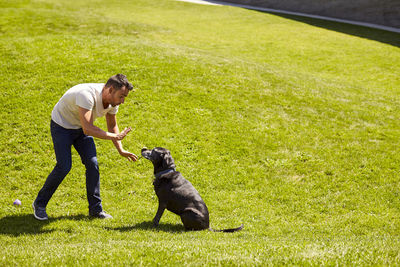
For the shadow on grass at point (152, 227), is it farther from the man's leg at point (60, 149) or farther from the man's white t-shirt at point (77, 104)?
the man's white t-shirt at point (77, 104)

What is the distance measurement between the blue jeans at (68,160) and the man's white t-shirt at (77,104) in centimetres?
15

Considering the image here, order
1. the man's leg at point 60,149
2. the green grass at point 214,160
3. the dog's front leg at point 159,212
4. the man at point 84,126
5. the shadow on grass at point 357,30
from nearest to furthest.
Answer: the green grass at point 214,160 < the man at point 84,126 < the man's leg at point 60,149 < the dog's front leg at point 159,212 < the shadow on grass at point 357,30

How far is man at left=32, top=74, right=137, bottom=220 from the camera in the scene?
5863 millimetres

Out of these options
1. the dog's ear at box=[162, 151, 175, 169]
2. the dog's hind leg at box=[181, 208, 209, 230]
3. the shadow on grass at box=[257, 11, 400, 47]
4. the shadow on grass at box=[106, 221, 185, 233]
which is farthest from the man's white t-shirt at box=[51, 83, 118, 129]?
the shadow on grass at box=[257, 11, 400, 47]

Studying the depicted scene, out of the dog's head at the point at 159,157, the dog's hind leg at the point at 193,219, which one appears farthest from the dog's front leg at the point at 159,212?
the dog's head at the point at 159,157

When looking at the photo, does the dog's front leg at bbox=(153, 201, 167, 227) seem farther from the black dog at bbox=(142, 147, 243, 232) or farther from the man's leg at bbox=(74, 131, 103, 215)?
the man's leg at bbox=(74, 131, 103, 215)

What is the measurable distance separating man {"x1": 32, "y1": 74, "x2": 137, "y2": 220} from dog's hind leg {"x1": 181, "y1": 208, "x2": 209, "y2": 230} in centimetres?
152

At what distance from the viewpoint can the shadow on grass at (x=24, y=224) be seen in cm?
641

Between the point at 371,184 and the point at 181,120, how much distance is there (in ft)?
20.3

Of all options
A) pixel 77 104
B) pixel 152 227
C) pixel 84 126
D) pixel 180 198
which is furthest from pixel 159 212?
pixel 77 104

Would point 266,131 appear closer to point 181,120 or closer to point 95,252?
point 181,120

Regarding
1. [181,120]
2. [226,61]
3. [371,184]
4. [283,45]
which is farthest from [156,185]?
[283,45]

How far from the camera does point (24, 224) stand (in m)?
6.77

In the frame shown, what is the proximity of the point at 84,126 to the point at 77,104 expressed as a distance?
40cm
